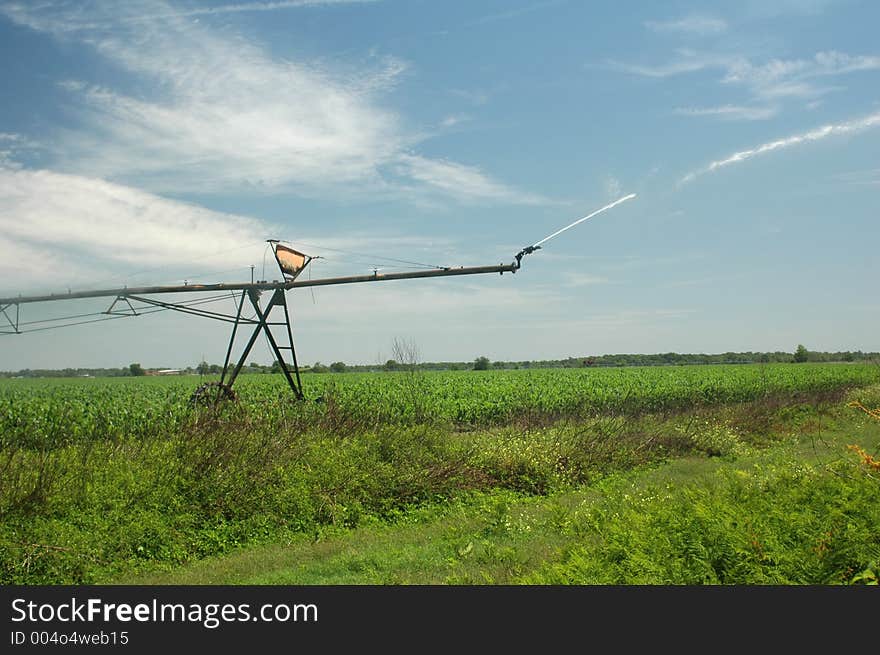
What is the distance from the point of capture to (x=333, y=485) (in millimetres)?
10414

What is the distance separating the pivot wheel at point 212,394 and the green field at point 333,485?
0.73 m

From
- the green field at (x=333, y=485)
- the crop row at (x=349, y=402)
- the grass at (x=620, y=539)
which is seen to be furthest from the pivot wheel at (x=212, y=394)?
the grass at (x=620, y=539)

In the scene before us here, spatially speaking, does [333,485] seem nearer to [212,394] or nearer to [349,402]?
[349,402]

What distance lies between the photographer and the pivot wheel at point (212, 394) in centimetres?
1410

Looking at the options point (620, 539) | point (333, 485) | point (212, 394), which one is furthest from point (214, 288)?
point (620, 539)

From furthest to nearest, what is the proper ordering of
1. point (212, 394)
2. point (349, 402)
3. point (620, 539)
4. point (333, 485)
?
1. point (212, 394)
2. point (349, 402)
3. point (333, 485)
4. point (620, 539)

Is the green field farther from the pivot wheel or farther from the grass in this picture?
the pivot wheel

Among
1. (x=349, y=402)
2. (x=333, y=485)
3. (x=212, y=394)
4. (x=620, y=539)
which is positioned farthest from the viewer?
(x=212, y=394)

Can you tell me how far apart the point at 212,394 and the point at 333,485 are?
21.0 feet

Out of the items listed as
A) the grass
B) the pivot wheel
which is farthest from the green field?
the pivot wheel

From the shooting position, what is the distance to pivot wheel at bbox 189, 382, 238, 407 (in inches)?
555

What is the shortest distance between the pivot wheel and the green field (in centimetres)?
73
